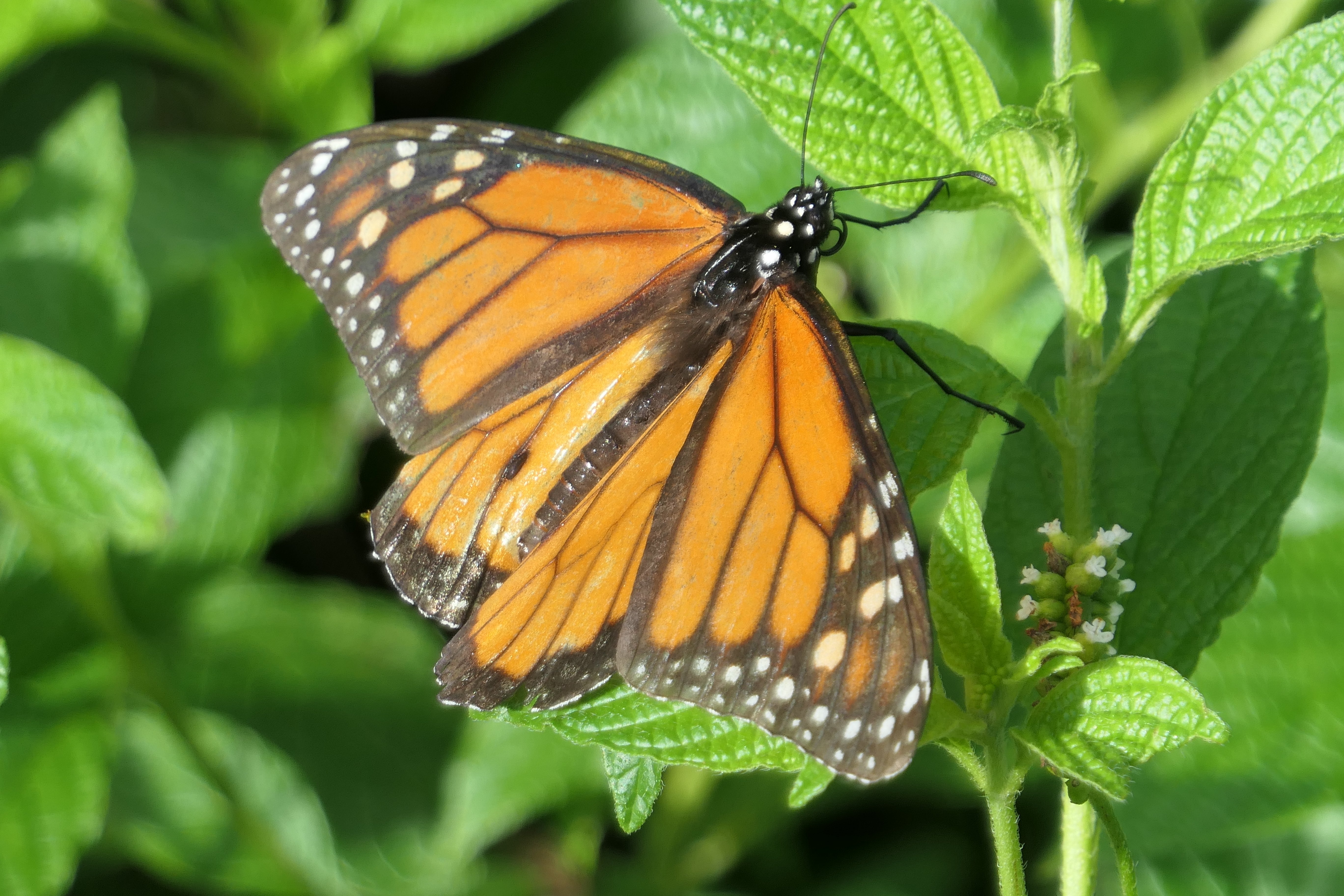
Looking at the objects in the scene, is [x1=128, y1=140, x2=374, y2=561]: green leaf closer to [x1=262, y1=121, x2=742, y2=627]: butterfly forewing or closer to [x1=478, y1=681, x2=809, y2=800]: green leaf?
[x1=262, y1=121, x2=742, y2=627]: butterfly forewing

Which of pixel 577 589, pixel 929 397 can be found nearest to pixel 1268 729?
pixel 929 397

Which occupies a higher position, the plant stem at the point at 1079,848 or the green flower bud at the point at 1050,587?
the green flower bud at the point at 1050,587

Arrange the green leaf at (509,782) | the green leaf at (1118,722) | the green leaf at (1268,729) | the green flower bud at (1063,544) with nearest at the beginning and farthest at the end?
1. the green leaf at (1118,722)
2. the green flower bud at (1063,544)
3. the green leaf at (1268,729)
4. the green leaf at (509,782)

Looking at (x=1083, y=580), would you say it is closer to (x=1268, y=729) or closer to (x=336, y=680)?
(x=1268, y=729)

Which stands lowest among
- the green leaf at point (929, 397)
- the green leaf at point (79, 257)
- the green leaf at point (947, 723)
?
the green leaf at point (947, 723)

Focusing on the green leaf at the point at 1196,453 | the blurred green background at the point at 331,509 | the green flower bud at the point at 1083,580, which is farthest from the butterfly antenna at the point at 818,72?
the blurred green background at the point at 331,509

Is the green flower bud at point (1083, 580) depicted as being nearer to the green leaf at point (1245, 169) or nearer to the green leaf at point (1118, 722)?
the green leaf at point (1118, 722)

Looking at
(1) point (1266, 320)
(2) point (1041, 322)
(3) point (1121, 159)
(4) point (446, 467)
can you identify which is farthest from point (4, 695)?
(3) point (1121, 159)
